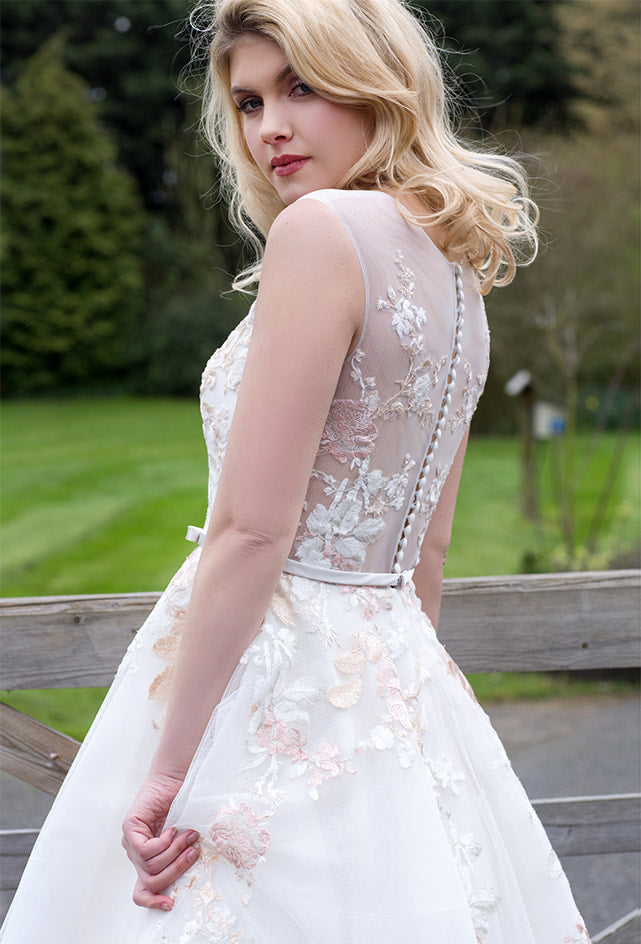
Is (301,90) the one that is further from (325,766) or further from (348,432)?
(325,766)

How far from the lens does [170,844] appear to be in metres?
1.24

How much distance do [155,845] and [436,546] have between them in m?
0.74

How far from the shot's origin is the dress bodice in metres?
1.28

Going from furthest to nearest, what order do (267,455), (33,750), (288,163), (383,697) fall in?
(33,750), (288,163), (383,697), (267,455)

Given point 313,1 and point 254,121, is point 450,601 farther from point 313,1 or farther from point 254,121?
point 313,1

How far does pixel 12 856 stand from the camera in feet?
6.59

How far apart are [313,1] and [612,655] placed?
1.46m

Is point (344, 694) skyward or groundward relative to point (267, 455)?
groundward

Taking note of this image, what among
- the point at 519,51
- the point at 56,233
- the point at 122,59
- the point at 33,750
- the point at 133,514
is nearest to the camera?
the point at 33,750

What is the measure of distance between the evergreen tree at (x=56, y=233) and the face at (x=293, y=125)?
19214 millimetres

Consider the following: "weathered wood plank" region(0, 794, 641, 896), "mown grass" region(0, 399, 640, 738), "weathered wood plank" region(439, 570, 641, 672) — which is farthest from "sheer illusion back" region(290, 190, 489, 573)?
"mown grass" region(0, 399, 640, 738)

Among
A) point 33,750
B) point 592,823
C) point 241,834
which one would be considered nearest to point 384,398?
point 241,834

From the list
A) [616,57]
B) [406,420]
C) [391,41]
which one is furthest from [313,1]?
[616,57]

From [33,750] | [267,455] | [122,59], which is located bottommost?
[122,59]
